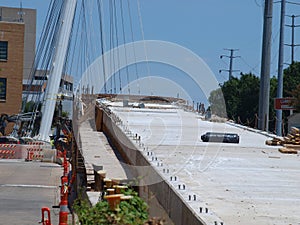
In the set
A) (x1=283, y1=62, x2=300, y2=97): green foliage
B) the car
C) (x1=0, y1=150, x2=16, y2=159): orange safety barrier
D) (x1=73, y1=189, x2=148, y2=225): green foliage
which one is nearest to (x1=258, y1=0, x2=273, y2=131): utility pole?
the car

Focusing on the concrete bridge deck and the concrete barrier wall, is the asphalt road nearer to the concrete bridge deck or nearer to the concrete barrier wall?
the concrete barrier wall

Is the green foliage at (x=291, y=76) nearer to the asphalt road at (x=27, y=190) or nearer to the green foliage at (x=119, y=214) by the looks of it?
the asphalt road at (x=27, y=190)

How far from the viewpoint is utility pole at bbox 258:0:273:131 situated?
3005 cm

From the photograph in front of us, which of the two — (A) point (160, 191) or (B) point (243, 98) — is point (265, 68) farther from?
(B) point (243, 98)

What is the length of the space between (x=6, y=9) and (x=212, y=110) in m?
57.7

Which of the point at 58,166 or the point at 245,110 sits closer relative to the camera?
the point at 58,166

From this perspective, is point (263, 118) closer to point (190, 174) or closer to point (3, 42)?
point (190, 174)

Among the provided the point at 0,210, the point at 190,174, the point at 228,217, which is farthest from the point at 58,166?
the point at 228,217

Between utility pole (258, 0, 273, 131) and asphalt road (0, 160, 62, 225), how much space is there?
9.51 metres

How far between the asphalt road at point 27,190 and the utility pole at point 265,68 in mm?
9512

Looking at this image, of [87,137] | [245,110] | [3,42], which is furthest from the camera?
[3,42]

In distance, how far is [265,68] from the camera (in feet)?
99.5

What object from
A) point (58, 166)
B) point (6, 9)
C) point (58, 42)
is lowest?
point (58, 166)

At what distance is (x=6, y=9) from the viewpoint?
87875mm
